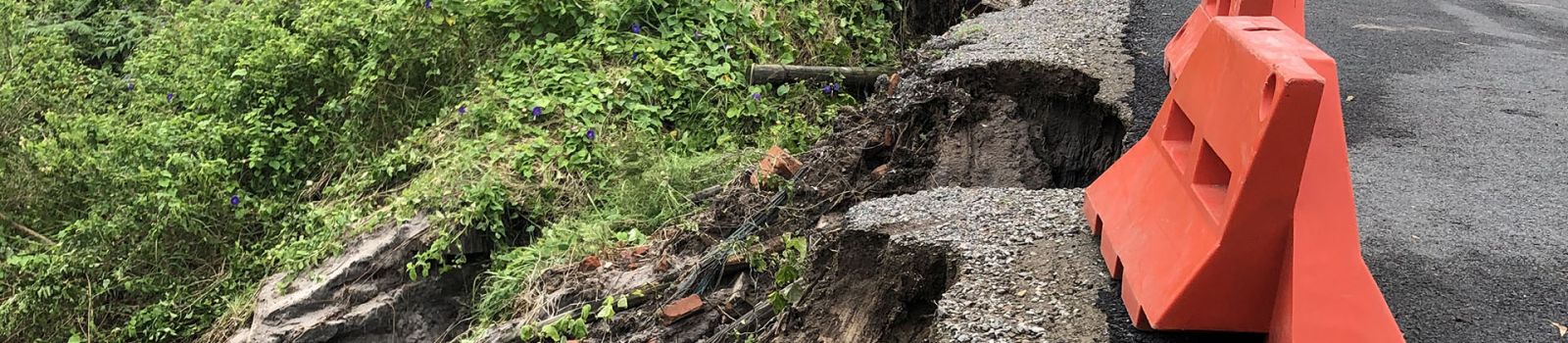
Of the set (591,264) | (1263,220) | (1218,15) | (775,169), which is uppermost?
(1263,220)

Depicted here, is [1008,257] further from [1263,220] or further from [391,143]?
[391,143]

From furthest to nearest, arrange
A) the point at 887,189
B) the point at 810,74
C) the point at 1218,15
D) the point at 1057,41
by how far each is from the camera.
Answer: the point at 810,74, the point at 1057,41, the point at 887,189, the point at 1218,15

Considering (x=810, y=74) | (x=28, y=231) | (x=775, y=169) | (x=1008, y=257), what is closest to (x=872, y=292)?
(x=1008, y=257)

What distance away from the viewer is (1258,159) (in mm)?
2266

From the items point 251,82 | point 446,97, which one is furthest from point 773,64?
point 251,82

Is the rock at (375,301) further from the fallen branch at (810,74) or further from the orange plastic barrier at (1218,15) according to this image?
the orange plastic barrier at (1218,15)

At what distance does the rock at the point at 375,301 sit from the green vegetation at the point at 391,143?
13cm

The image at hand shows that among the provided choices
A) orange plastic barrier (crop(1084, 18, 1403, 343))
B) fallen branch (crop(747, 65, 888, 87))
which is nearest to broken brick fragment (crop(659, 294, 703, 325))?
orange plastic barrier (crop(1084, 18, 1403, 343))

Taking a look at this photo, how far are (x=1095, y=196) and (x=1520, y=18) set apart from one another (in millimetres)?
5238

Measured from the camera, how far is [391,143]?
7430 millimetres

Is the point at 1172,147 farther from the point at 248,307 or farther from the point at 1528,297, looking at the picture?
the point at 248,307

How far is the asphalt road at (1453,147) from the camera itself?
300 cm

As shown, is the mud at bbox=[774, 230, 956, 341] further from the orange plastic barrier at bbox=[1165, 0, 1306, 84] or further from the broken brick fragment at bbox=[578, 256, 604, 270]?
the broken brick fragment at bbox=[578, 256, 604, 270]

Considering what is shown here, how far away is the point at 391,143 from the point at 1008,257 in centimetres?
524
